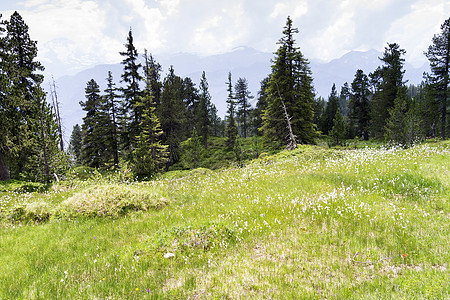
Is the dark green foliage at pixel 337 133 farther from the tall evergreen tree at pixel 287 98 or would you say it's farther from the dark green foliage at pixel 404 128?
the tall evergreen tree at pixel 287 98

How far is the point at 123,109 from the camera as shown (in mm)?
31781

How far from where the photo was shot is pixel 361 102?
5222 centimetres

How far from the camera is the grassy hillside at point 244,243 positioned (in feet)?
12.0

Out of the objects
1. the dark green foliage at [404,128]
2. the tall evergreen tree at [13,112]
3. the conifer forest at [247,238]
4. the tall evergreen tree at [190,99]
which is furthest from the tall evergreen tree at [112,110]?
the dark green foliage at [404,128]

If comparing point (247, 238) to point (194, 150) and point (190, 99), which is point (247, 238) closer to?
point (194, 150)

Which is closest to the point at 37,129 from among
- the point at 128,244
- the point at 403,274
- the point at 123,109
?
the point at 123,109

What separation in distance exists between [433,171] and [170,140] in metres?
36.0

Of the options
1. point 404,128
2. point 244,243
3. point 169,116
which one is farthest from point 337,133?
point 244,243

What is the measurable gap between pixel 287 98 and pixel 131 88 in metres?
22.1

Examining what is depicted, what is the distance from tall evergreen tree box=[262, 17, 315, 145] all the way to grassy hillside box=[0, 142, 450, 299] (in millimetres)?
18822

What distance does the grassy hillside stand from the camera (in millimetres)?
3666

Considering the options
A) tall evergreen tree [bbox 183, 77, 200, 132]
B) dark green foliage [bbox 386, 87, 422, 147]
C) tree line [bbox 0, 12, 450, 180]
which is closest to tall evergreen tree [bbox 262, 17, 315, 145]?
tree line [bbox 0, 12, 450, 180]

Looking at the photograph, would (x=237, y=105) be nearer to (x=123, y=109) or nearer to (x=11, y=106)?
(x=123, y=109)

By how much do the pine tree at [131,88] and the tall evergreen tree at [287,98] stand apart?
18372 millimetres
